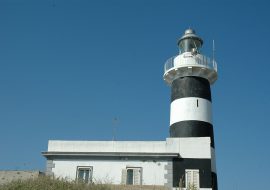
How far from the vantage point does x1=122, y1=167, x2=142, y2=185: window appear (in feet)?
68.1

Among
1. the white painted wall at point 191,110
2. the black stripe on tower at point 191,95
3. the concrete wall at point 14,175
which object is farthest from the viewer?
the white painted wall at point 191,110

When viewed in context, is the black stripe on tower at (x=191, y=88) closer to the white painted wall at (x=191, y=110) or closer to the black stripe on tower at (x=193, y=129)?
the white painted wall at (x=191, y=110)

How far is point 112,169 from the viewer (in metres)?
21.1

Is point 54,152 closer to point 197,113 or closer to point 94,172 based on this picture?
point 94,172

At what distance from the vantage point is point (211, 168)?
21.7 m

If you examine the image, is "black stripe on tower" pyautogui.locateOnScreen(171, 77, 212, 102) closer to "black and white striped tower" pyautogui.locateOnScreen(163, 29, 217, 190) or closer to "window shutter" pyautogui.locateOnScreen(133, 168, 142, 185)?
"black and white striped tower" pyautogui.locateOnScreen(163, 29, 217, 190)

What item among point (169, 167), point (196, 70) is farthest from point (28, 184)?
point (196, 70)

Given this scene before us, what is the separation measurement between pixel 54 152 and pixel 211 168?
793 centimetres

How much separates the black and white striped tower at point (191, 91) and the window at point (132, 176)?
11.9 feet

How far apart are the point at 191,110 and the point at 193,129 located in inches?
44.8

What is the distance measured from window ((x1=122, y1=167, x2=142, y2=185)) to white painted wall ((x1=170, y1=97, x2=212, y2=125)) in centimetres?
450

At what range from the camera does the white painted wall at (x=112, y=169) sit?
2078 centimetres

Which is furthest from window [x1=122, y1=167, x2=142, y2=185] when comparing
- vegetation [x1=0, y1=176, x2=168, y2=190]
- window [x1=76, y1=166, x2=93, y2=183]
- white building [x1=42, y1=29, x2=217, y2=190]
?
vegetation [x1=0, y1=176, x2=168, y2=190]

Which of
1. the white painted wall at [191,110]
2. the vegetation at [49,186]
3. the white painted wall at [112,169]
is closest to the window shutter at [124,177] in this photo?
the white painted wall at [112,169]
